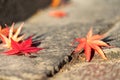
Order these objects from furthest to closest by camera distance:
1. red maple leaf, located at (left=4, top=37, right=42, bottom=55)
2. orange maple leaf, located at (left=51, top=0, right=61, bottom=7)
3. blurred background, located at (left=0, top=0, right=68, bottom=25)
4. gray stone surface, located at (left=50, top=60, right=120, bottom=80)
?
orange maple leaf, located at (left=51, top=0, right=61, bottom=7)
blurred background, located at (left=0, top=0, right=68, bottom=25)
red maple leaf, located at (left=4, top=37, right=42, bottom=55)
gray stone surface, located at (left=50, top=60, right=120, bottom=80)

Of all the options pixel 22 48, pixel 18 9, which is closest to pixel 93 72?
pixel 22 48

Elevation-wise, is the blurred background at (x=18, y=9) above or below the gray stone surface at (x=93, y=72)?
above

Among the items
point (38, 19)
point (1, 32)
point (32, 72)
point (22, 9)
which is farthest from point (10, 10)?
point (32, 72)

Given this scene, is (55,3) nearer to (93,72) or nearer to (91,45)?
(91,45)

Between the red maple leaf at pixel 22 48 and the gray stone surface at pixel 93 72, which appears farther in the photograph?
the red maple leaf at pixel 22 48

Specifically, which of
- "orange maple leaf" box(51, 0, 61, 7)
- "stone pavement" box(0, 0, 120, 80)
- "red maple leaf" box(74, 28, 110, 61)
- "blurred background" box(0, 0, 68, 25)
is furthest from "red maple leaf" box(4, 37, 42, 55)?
"orange maple leaf" box(51, 0, 61, 7)

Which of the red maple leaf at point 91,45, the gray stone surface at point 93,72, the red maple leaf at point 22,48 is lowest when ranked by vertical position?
the gray stone surface at point 93,72

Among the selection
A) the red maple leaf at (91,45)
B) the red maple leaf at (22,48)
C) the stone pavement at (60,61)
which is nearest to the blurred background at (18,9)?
the stone pavement at (60,61)

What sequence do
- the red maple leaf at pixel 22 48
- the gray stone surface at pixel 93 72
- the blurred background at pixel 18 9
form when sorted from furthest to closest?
the blurred background at pixel 18 9, the red maple leaf at pixel 22 48, the gray stone surface at pixel 93 72

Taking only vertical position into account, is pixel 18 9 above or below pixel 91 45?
above

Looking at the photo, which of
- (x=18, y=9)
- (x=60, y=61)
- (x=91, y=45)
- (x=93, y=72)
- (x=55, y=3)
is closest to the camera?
(x=93, y=72)

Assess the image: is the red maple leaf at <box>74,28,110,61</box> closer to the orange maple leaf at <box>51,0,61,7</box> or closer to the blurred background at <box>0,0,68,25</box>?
the blurred background at <box>0,0,68,25</box>

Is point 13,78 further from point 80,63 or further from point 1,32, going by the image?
point 1,32

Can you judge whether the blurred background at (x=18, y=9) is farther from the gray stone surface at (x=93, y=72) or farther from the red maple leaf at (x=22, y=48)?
the gray stone surface at (x=93, y=72)
